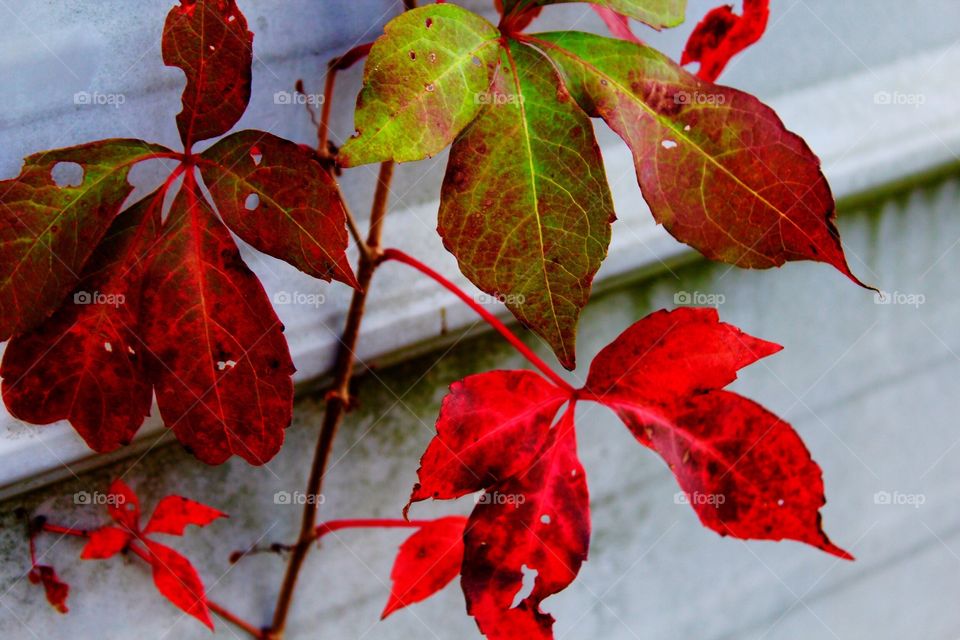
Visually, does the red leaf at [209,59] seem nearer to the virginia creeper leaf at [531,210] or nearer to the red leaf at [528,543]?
the virginia creeper leaf at [531,210]

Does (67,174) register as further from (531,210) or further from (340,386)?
(531,210)

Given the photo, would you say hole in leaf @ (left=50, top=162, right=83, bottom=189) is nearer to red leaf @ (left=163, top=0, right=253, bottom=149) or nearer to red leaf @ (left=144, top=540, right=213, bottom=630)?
red leaf @ (left=163, top=0, right=253, bottom=149)

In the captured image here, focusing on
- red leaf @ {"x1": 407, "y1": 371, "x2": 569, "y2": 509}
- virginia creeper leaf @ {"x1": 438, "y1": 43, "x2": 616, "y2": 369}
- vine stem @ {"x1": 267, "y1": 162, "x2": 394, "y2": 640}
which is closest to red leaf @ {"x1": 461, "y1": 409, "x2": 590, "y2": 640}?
red leaf @ {"x1": 407, "y1": 371, "x2": 569, "y2": 509}

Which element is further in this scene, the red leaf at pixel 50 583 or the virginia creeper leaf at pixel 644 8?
the red leaf at pixel 50 583

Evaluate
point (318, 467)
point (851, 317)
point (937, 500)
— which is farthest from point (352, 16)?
point (937, 500)

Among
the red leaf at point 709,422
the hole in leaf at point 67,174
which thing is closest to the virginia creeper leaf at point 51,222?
the hole in leaf at point 67,174

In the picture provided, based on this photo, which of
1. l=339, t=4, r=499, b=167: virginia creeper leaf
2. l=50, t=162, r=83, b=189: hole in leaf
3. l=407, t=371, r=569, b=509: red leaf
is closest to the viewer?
l=339, t=4, r=499, b=167: virginia creeper leaf
